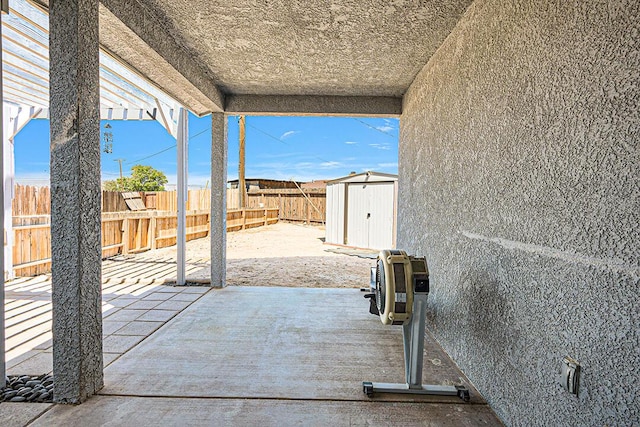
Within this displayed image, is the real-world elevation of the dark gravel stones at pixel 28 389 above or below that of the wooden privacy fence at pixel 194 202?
below

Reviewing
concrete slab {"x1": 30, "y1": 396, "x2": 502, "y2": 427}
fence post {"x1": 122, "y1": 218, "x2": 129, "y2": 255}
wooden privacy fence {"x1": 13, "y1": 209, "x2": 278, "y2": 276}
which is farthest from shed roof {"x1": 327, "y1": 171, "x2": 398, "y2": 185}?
concrete slab {"x1": 30, "y1": 396, "x2": 502, "y2": 427}

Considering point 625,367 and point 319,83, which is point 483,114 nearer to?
point 625,367

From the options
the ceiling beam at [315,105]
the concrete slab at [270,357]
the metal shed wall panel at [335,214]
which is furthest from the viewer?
the metal shed wall panel at [335,214]

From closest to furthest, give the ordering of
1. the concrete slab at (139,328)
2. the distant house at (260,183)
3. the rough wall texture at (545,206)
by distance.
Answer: the rough wall texture at (545,206)
the concrete slab at (139,328)
the distant house at (260,183)

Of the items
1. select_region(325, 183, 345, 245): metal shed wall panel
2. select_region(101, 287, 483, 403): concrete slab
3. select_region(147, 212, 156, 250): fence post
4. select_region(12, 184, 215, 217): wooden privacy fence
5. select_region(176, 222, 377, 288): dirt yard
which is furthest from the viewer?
select_region(325, 183, 345, 245): metal shed wall panel

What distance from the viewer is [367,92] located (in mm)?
4449

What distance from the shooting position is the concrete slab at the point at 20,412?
6.12ft

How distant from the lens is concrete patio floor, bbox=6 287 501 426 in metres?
1.94

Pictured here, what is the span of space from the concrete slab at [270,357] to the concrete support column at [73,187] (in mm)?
343

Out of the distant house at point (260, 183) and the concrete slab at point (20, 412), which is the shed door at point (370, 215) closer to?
the concrete slab at point (20, 412)

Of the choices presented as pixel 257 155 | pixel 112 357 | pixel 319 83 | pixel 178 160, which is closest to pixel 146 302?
pixel 112 357

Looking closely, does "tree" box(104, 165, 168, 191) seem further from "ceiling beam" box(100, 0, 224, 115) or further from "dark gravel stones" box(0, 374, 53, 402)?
"dark gravel stones" box(0, 374, 53, 402)

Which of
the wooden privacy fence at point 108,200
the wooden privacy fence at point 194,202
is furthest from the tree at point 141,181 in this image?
the wooden privacy fence at point 108,200

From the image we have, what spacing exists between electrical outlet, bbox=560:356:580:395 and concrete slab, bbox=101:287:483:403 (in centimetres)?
86
